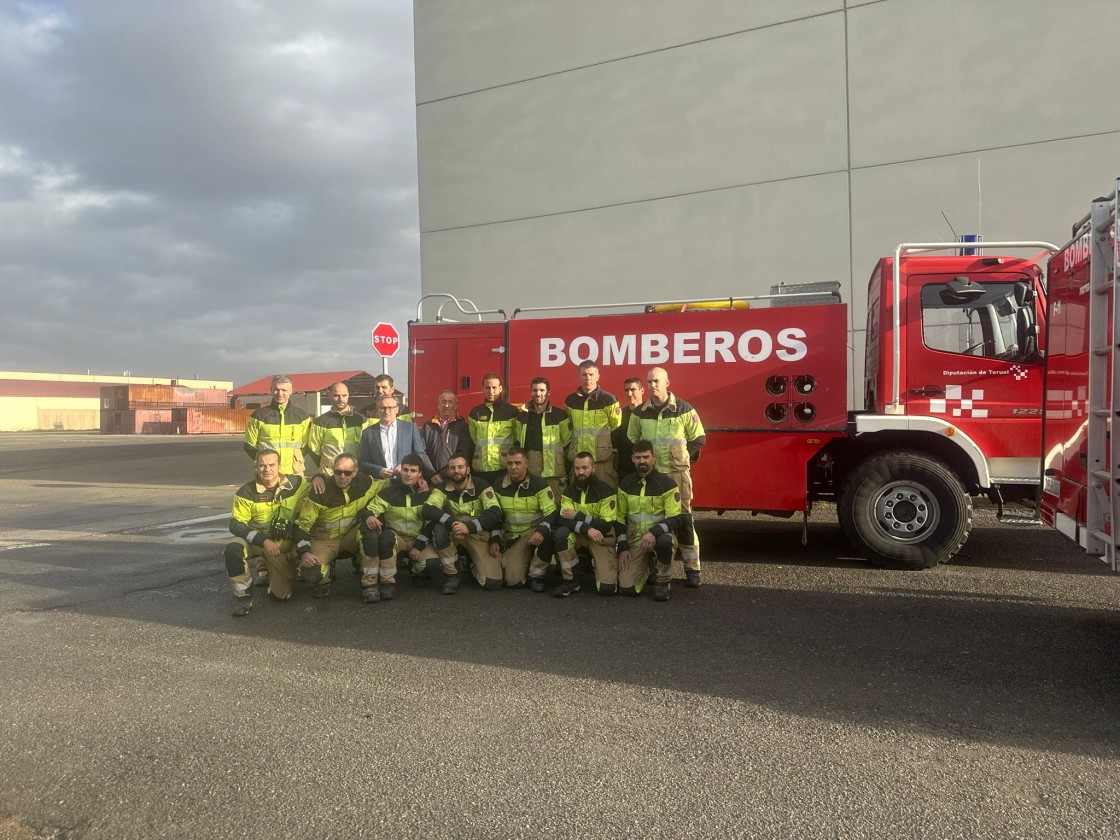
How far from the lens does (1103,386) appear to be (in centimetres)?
425

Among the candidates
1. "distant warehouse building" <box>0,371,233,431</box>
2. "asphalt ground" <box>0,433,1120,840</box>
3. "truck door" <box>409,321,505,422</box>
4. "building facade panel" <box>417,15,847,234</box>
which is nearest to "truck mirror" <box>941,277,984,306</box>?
"asphalt ground" <box>0,433,1120,840</box>

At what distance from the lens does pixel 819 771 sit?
306 centimetres

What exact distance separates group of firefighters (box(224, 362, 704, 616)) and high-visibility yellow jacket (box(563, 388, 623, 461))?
0.01 metres

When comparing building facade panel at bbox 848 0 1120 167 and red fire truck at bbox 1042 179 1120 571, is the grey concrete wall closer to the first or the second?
building facade panel at bbox 848 0 1120 167

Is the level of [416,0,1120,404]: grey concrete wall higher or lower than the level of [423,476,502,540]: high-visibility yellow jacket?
higher

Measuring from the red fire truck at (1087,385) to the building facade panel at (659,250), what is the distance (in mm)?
8097

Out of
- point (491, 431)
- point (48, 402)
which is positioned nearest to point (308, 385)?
point (48, 402)

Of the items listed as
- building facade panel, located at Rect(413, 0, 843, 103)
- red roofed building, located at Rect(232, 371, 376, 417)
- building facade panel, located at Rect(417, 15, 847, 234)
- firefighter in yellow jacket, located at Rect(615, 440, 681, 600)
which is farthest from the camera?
red roofed building, located at Rect(232, 371, 376, 417)

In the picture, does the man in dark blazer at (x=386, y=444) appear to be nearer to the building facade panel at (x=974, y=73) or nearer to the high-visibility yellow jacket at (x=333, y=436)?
the high-visibility yellow jacket at (x=333, y=436)

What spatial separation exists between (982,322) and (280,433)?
6.70 m

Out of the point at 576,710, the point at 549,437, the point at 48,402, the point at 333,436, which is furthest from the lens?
the point at 48,402

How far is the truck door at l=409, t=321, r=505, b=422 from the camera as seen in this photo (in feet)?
26.8

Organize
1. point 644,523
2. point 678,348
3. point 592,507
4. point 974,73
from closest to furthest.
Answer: point 644,523 → point 592,507 → point 678,348 → point 974,73

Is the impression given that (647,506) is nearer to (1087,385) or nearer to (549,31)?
(1087,385)
